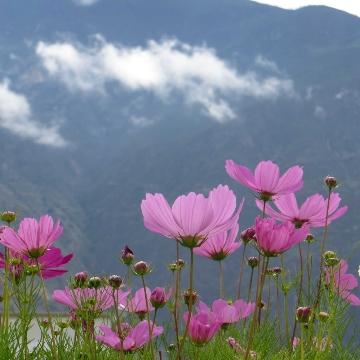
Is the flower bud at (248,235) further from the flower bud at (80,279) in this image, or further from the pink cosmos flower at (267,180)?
the flower bud at (80,279)

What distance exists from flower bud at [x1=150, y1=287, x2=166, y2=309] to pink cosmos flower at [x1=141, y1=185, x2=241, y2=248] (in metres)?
0.41

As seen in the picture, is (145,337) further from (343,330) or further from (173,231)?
(343,330)

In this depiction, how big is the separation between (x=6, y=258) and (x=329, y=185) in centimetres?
90

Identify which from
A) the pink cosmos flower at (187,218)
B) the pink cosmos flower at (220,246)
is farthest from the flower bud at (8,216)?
the pink cosmos flower at (187,218)

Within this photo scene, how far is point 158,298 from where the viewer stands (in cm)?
168

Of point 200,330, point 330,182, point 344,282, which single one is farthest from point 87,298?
point 344,282

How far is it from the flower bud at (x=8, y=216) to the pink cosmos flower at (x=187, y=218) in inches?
24.2

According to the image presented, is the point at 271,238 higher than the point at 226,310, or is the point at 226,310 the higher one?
the point at 271,238

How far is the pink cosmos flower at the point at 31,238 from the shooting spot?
63.0 inches

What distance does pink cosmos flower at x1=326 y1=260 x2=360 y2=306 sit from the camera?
6.64 ft

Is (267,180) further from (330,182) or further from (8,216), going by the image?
(8,216)

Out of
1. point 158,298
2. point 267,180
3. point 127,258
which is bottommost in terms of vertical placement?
point 158,298

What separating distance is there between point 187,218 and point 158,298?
475 millimetres

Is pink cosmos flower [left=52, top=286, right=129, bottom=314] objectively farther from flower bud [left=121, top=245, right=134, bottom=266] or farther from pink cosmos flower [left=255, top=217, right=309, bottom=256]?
pink cosmos flower [left=255, top=217, right=309, bottom=256]
